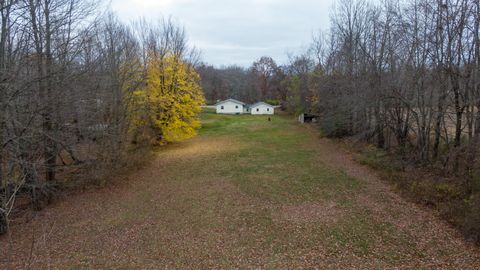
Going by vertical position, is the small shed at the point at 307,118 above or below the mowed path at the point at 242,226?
above

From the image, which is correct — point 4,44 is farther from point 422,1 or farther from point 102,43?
point 422,1

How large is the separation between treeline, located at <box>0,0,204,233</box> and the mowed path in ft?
4.80

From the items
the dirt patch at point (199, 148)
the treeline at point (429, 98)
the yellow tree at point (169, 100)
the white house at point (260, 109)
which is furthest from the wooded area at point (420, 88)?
the white house at point (260, 109)

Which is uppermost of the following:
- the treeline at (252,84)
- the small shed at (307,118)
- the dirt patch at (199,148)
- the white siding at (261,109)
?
the treeline at (252,84)

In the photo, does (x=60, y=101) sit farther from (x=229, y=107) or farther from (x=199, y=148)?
(x=229, y=107)

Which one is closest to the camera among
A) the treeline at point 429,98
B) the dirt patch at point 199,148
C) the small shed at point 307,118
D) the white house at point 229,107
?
the treeline at point 429,98

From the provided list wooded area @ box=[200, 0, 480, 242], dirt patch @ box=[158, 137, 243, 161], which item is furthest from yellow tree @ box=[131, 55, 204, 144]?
wooded area @ box=[200, 0, 480, 242]

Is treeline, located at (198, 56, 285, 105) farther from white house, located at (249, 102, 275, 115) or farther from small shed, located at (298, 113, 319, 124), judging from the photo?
small shed, located at (298, 113, 319, 124)

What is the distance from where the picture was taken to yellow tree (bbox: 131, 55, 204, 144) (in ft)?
70.2

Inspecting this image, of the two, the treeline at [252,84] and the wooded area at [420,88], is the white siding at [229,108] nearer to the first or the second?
the treeline at [252,84]

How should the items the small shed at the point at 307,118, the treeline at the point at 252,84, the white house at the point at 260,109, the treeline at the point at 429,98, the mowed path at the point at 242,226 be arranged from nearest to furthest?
the mowed path at the point at 242,226
the treeline at the point at 429,98
the small shed at the point at 307,118
the white house at the point at 260,109
the treeline at the point at 252,84

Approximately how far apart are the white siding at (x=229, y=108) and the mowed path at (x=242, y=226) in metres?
39.1

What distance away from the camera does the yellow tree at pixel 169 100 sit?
70.2 feet

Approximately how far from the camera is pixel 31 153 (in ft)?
30.3
